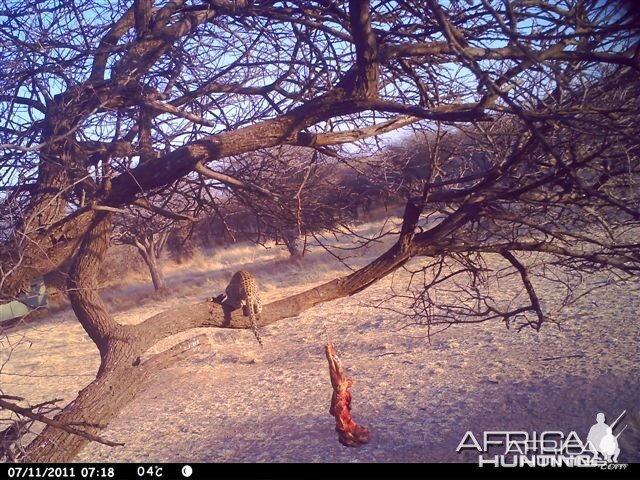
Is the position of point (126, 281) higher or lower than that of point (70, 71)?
lower

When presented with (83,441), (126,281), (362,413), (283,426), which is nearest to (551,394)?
(362,413)

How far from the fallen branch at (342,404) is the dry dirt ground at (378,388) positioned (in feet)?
1.07

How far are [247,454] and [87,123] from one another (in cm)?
431

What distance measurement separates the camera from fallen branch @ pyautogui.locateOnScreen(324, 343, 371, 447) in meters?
5.03

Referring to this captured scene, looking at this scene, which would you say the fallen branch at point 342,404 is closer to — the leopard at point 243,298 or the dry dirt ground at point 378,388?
the dry dirt ground at point 378,388

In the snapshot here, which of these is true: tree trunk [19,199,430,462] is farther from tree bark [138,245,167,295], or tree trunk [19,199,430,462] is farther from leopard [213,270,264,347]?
tree bark [138,245,167,295]

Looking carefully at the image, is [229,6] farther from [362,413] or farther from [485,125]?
[362,413]

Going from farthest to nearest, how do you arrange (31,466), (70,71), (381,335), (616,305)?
(381,335), (616,305), (70,71), (31,466)

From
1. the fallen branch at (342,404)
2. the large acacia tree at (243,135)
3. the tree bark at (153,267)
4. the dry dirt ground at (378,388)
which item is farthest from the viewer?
the tree bark at (153,267)

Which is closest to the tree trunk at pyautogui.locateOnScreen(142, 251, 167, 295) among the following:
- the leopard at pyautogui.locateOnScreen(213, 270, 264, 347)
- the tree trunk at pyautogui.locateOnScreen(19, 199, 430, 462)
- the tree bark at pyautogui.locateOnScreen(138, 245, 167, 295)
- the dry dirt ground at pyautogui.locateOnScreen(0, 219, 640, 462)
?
the tree bark at pyautogui.locateOnScreen(138, 245, 167, 295)

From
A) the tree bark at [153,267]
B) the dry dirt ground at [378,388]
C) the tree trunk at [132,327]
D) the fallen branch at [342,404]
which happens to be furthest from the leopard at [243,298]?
the tree bark at [153,267]

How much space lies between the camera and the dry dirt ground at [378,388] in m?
6.25

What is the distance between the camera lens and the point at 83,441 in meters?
3.85

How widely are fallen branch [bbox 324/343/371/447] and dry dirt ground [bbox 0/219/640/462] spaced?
32 cm
